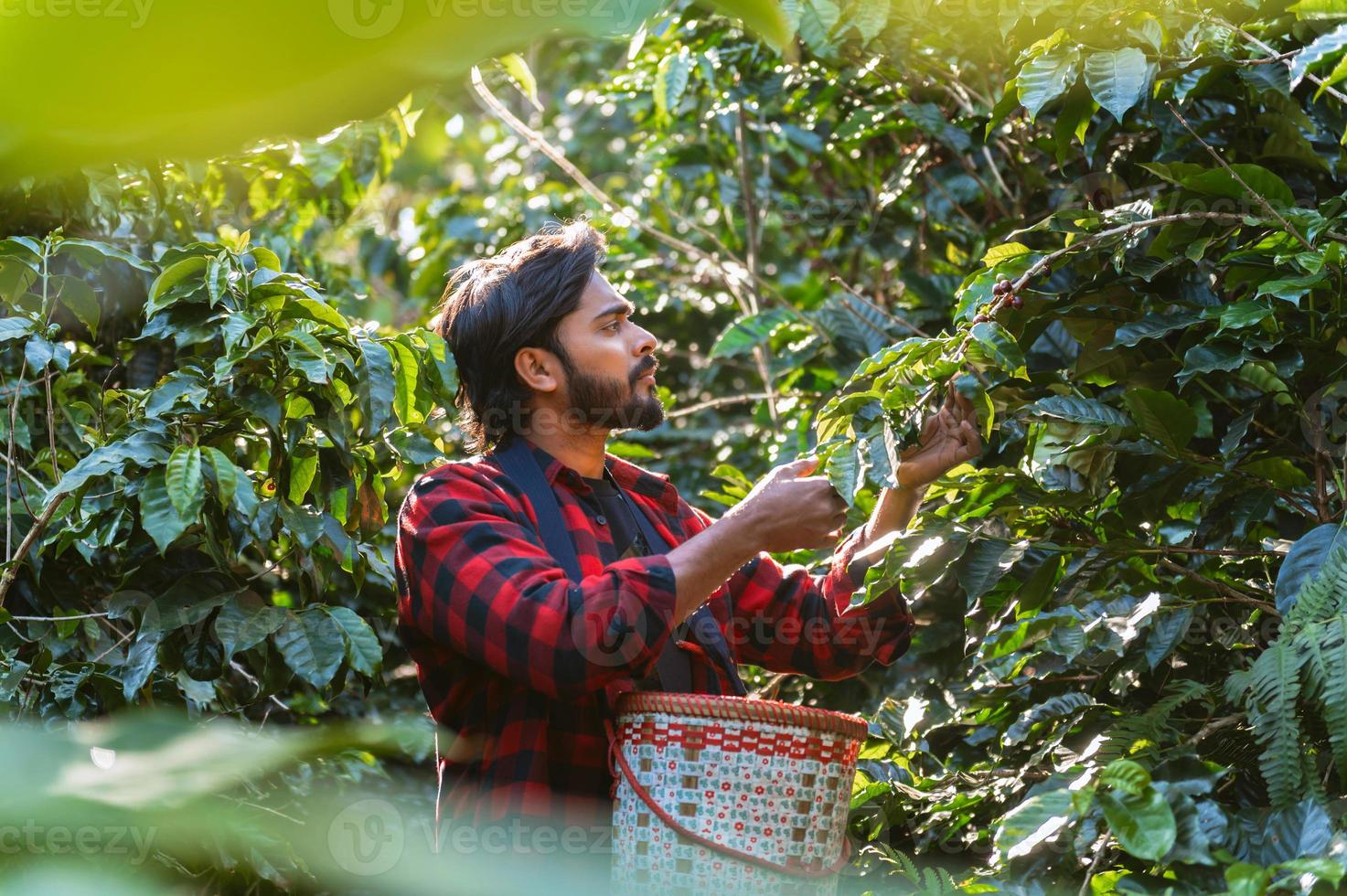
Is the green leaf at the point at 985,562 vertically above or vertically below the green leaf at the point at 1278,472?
below

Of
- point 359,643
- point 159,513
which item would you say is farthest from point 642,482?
point 159,513

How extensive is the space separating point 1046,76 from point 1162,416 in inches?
19.1

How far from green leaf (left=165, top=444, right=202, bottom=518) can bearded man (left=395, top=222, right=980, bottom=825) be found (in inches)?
11.2

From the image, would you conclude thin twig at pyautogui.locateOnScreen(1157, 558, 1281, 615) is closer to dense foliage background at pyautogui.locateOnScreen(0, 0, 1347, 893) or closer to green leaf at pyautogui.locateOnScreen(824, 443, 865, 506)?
dense foliage background at pyautogui.locateOnScreen(0, 0, 1347, 893)

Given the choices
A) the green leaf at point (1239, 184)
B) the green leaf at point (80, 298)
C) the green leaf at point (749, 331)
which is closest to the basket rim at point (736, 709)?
the green leaf at point (1239, 184)

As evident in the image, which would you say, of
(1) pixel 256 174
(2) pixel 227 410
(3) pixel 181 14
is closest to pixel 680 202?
(1) pixel 256 174

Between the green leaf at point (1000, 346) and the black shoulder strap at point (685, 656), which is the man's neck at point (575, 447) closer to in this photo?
the black shoulder strap at point (685, 656)

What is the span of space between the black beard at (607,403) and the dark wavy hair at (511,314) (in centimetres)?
5

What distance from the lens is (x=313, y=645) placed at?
2.02m

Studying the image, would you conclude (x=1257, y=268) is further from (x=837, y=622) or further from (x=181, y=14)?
(x=181, y=14)

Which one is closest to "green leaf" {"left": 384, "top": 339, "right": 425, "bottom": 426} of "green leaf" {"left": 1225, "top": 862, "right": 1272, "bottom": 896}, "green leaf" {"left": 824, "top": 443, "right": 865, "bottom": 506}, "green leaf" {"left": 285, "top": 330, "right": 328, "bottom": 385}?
"green leaf" {"left": 285, "top": 330, "right": 328, "bottom": 385}

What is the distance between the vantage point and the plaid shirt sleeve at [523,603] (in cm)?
158

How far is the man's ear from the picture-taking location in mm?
2102

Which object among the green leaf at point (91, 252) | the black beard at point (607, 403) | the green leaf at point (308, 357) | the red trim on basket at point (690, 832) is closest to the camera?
the red trim on basket at point (690, 832)
